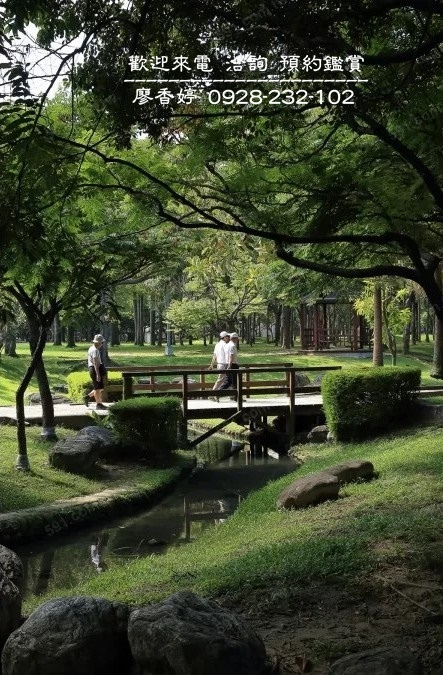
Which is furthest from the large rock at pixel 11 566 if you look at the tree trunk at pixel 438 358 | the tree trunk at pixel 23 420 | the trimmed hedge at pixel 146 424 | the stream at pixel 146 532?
the tree trunk at pixel 438 358

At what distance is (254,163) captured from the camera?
7035 mm

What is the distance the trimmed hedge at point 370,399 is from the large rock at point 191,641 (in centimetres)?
1058

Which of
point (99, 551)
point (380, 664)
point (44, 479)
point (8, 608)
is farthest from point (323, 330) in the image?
point (380, 664)

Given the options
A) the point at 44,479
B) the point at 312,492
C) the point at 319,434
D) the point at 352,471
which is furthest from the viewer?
the point at 319,434

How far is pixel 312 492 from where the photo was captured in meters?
9.23

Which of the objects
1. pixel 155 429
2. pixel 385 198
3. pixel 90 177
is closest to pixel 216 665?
pixel 385 198

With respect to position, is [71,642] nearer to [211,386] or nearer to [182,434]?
[182,434]

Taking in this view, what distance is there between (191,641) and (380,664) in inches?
38.3

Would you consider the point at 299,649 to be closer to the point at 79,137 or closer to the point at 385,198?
the point at 385,198

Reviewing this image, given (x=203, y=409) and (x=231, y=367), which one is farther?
(x=231, y=367)

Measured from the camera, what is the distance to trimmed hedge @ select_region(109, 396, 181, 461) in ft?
47.5

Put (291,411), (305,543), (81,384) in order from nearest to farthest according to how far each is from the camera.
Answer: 1. (305,543)
2. (291,411)
3. (81,384)

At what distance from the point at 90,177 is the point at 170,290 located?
→ 3592 cm

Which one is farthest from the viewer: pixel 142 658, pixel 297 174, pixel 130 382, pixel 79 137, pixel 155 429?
pixel 130 382
